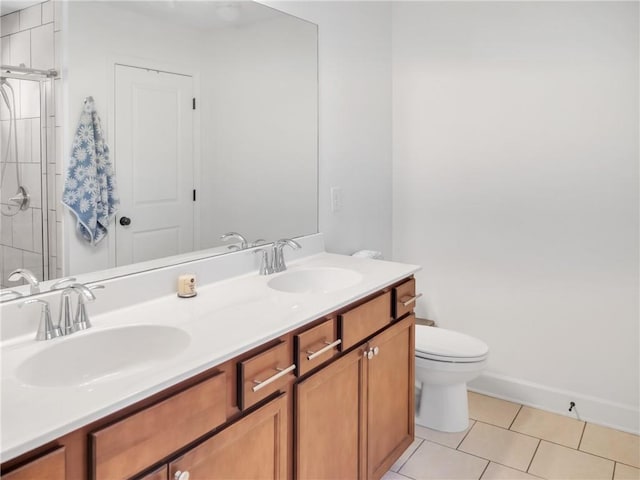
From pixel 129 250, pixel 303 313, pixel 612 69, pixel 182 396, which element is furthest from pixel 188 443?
pixel 612 69

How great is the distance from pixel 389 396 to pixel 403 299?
368mm

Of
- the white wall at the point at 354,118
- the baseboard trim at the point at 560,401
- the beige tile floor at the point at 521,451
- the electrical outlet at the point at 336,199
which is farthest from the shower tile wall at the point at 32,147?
the baseboard trim at the point at 560,401

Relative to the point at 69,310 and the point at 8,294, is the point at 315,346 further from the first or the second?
the point at 8,294

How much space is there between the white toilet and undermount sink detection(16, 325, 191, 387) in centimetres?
136

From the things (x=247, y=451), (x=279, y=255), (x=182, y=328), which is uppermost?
(x=279, y=255)

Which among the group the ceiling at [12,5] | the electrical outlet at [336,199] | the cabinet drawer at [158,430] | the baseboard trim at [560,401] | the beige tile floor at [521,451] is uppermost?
the ceiling at [12,5]

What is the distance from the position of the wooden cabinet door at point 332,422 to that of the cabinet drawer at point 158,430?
0.37 meters

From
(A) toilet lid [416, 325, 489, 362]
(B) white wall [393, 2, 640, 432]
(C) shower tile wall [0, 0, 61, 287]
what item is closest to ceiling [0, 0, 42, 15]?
(C) shower tile wall [0, 0, 61, 287]

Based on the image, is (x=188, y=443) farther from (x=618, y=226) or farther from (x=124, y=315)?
(x=618, y=226)

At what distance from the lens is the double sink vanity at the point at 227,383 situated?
0.95 m

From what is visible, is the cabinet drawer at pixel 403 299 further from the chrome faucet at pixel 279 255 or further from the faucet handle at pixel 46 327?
the faucet handle at pixel 46 327

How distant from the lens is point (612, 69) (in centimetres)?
243

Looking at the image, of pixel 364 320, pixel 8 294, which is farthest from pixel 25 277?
pixel 364 320

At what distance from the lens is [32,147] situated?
1.42 m
